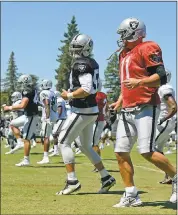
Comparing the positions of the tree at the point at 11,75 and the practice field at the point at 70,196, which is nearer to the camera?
the practice field at the point at 70,196

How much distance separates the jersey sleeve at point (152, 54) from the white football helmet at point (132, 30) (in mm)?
354

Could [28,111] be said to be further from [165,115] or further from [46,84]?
[165,115]

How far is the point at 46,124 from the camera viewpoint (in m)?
15.4

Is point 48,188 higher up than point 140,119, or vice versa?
point 140,119

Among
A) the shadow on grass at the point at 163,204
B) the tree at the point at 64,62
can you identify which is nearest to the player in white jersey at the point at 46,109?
the shadow on grass at the point at 163,204

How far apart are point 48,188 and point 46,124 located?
6.84 m

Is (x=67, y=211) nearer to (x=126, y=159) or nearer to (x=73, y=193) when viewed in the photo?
(x=126, y=159)

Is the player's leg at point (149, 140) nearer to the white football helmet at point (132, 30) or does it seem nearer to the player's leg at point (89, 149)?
the white football helmet at point (132, 30)

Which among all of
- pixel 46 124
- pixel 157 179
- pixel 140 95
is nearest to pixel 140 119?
pixel 140 95

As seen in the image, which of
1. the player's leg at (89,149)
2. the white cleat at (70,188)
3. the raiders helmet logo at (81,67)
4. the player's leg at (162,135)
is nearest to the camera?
the raiders helmet logo at (81,67)

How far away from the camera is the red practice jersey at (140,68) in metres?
6.42

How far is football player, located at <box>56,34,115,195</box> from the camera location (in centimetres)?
777

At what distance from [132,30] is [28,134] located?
23.6ft

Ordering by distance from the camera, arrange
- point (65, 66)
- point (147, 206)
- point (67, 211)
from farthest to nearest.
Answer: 1. point (65, 66)
2. point (147, 206)
3. point (67, 211)
